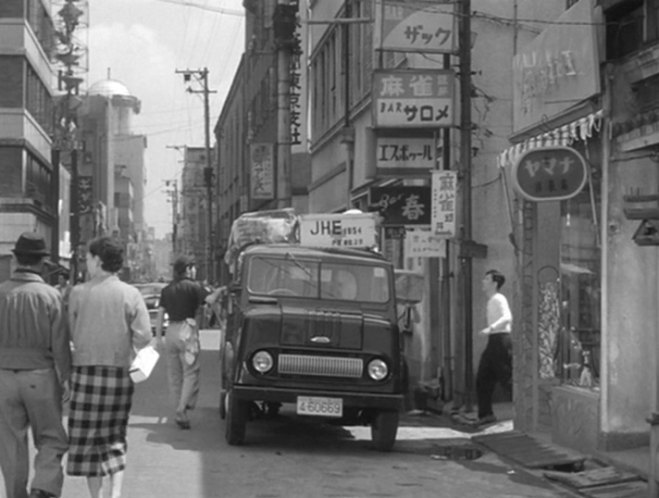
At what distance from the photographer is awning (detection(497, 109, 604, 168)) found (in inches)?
502

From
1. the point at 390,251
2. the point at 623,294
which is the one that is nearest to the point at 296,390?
the point at 623,294

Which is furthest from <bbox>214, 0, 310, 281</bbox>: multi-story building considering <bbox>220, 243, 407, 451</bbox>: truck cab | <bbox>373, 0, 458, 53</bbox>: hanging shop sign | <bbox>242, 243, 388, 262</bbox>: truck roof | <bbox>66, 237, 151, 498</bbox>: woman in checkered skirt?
<bbox>66, 237, 151, 498</bbox>: woman in checkered skirt

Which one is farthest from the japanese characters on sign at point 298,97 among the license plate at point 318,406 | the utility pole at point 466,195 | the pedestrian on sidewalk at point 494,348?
the license plate at point 318,406

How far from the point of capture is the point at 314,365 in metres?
13.1

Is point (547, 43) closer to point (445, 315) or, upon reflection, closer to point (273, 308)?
point (273, 308)

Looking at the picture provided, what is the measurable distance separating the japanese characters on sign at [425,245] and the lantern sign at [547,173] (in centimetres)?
471

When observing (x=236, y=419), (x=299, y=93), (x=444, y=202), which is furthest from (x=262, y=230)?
(x=299, y=93)

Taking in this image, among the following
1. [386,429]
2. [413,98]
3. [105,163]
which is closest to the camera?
[386,429]

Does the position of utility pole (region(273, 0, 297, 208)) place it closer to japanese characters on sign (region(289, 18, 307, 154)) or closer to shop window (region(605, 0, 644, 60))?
japanese characters on sign (region(289, 18, 307, 154))

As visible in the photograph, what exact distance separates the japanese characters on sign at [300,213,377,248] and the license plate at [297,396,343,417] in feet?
20.2

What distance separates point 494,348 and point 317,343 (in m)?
3.46

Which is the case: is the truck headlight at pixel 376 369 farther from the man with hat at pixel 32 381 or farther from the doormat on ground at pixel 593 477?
the man with hat at pixel 32 381

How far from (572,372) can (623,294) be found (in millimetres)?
1940

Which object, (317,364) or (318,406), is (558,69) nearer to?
(317,364)
